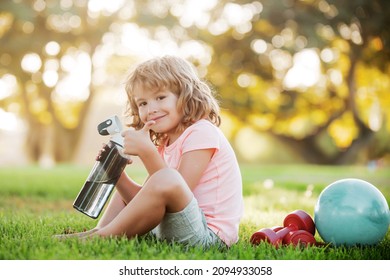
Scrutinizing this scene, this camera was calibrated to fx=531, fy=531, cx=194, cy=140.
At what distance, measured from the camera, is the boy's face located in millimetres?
2750

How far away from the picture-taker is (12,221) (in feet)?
10.6

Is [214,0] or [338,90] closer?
[214,0]

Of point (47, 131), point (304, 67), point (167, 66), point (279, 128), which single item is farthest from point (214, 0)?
point (167, 66)

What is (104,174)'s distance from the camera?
290 centimetres

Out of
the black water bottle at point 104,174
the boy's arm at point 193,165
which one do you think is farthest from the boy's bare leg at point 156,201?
the black water bottle at point 104,174

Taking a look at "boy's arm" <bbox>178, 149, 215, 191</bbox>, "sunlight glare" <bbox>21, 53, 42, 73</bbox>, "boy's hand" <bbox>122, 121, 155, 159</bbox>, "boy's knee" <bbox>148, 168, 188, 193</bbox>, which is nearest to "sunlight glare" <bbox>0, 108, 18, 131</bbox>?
"sunlight glare" <bbox>21, 53, 42, 73</bbox>

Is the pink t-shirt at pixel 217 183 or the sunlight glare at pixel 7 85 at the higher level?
the sunlight glare at pixel 7 85

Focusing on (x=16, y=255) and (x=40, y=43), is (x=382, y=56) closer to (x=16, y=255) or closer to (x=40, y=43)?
(x=40, y=43)

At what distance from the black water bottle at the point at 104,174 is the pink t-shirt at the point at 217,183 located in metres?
0.33

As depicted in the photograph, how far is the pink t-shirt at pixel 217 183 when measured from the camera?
261 centimetres

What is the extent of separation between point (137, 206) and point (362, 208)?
115cm

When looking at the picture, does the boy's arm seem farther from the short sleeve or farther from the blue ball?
the blue ball

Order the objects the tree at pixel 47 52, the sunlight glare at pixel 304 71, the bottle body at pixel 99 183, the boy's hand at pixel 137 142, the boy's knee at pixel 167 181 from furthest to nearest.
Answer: the sunlight glare at pixel 304 71 → the tree at pixel 47 52 → the bottle body at pixel 99 183 → the boy's hand at pixel 137 142 → the boy's knee at pixel 167 181

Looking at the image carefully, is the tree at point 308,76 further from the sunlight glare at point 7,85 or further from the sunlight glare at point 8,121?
the sunlight glare at point 8,121
